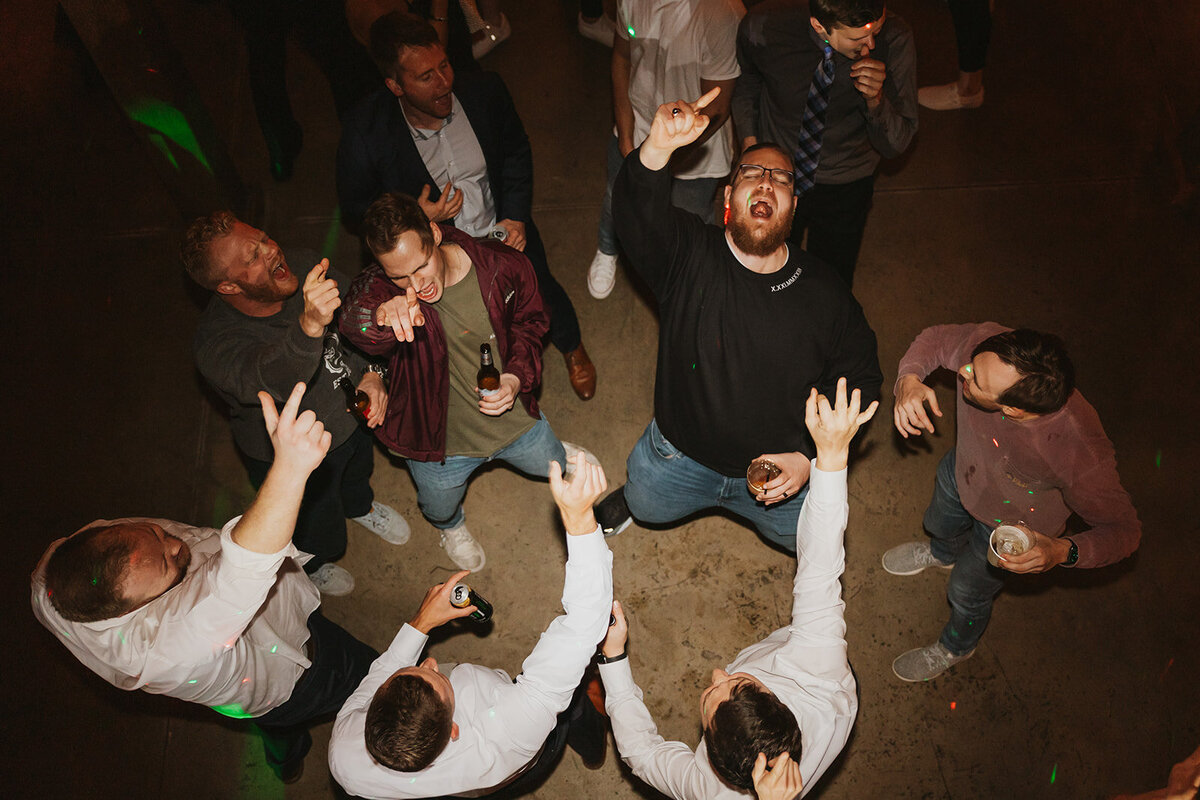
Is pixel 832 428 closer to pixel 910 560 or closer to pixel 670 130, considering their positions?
pixel 670 130

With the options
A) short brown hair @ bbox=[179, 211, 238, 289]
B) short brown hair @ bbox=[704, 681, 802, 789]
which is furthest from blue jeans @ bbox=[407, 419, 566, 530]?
short brown hair @ bbox=[704, 681, 802, 789]

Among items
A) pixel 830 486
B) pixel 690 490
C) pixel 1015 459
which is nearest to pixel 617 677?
pixel 690 490

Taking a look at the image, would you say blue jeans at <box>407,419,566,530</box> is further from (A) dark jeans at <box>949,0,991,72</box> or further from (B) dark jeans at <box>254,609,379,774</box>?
(A) dark jeans at <box>949,0,991,72</box>

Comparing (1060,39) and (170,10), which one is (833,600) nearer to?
(1060,39)

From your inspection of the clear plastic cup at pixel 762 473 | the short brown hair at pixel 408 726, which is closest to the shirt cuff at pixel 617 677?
the short brown hair at pixel 408 726

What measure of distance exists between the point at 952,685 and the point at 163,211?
542cm

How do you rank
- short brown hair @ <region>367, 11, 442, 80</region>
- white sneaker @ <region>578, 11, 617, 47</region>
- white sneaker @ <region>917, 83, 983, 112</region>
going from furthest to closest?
white sneaker @ <region>578, 11, 617, 47</region>, white sneaker @ <region>917, 83, 983, 112</region>, short brown hair @ <region>367, 11, 442, 80</region>

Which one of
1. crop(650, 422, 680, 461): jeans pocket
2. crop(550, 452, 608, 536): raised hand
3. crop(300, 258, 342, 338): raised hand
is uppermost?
crop(300, 258, 342, 338): raised hand

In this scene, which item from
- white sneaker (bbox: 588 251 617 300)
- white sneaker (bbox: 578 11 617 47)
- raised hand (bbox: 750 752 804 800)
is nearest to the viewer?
raised hand (bbox: 750 752 804 800)

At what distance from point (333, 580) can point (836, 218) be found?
3247 mm

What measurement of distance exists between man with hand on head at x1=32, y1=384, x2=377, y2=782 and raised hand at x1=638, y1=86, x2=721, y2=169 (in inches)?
56.5

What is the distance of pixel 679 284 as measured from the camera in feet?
9.86

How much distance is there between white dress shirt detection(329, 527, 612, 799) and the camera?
247 cm

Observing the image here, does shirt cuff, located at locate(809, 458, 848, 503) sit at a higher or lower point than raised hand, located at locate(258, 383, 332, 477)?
lower
